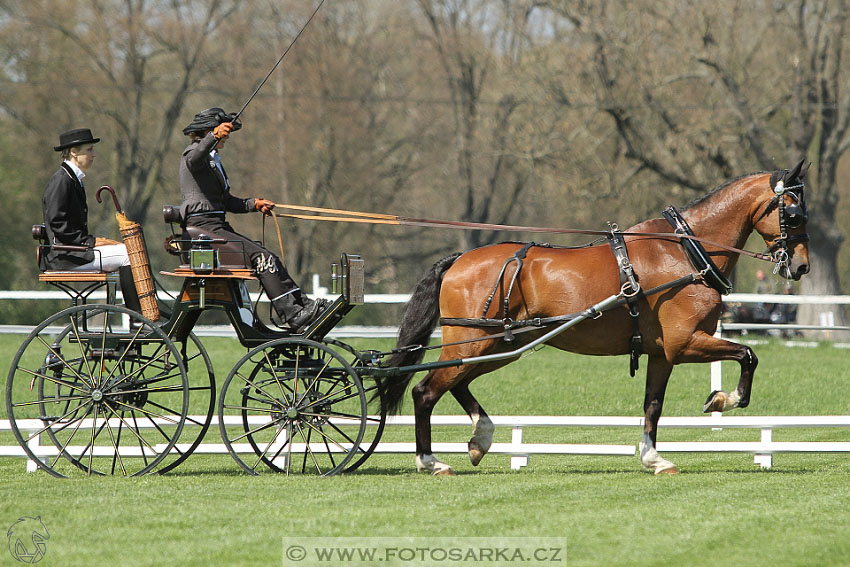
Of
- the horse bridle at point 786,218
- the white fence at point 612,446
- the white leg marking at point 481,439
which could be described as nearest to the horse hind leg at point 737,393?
the horse bridle at point 786,218

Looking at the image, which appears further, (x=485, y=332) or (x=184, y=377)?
(x=485, y=332)

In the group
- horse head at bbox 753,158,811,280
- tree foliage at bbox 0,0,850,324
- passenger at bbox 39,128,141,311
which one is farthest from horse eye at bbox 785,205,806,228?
tree foliage at bbox 0,0,850,324

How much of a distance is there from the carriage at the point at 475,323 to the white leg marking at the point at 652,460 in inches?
0.5

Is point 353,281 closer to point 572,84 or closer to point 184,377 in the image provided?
point 184,377

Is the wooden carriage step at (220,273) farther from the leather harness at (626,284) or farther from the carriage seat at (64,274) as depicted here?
the leather harness at (626,284)

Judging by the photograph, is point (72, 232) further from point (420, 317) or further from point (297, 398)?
point (420, 317)

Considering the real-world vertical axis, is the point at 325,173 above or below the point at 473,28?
below

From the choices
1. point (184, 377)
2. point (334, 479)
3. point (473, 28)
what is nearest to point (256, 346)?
point (184, 377)

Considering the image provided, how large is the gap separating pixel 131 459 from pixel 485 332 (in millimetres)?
3420

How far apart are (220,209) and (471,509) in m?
2.90

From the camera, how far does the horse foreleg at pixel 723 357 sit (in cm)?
736

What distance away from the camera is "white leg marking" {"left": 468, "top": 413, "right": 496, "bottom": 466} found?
25.8 feet

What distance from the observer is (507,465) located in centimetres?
872

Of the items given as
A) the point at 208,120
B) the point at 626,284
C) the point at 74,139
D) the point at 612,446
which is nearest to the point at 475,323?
the point at 626,284
